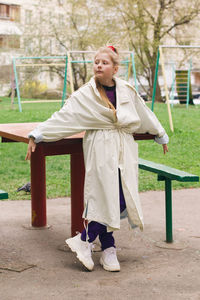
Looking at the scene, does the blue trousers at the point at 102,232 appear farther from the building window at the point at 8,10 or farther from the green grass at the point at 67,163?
the building window at the point at 8,10

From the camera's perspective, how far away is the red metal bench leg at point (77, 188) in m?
4.38

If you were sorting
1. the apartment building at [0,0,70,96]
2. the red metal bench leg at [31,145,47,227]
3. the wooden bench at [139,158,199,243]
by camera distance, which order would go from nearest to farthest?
the wooden bench at [139,158,199,243]
the red metal bench leg at [31,145,47,227]
the apartment building at [0,0,70,96]

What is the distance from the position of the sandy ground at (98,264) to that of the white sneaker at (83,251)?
2.5 inches

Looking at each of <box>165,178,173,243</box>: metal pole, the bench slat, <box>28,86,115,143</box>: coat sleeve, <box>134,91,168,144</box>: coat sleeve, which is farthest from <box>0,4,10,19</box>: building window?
<box>28,86,115,143</box>: coat sleeve

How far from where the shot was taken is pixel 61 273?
3.69 meters

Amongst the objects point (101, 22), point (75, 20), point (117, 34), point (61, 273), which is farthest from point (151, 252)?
point (75, 20)

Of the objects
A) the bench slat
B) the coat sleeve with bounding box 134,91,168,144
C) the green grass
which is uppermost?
the coat sleeve with bounding box 134,91,168,144

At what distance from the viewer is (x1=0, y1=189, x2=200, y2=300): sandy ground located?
3344mm

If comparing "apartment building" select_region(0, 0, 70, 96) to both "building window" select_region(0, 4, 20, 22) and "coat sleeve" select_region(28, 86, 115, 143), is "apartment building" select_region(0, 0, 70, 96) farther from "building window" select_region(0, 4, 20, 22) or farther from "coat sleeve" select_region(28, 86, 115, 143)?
"coat sleeve" select_region(28, 86, 115, 143)

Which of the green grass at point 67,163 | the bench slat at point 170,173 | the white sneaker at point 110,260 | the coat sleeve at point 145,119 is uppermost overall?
the coat sleeve at point 145,119

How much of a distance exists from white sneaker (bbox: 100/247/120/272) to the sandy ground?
40mm

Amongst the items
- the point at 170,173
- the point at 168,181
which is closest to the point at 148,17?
the point at 168,181

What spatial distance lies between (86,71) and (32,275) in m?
25.4

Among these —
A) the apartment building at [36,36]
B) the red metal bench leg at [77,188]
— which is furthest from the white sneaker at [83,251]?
the apartment building at [36,36]
